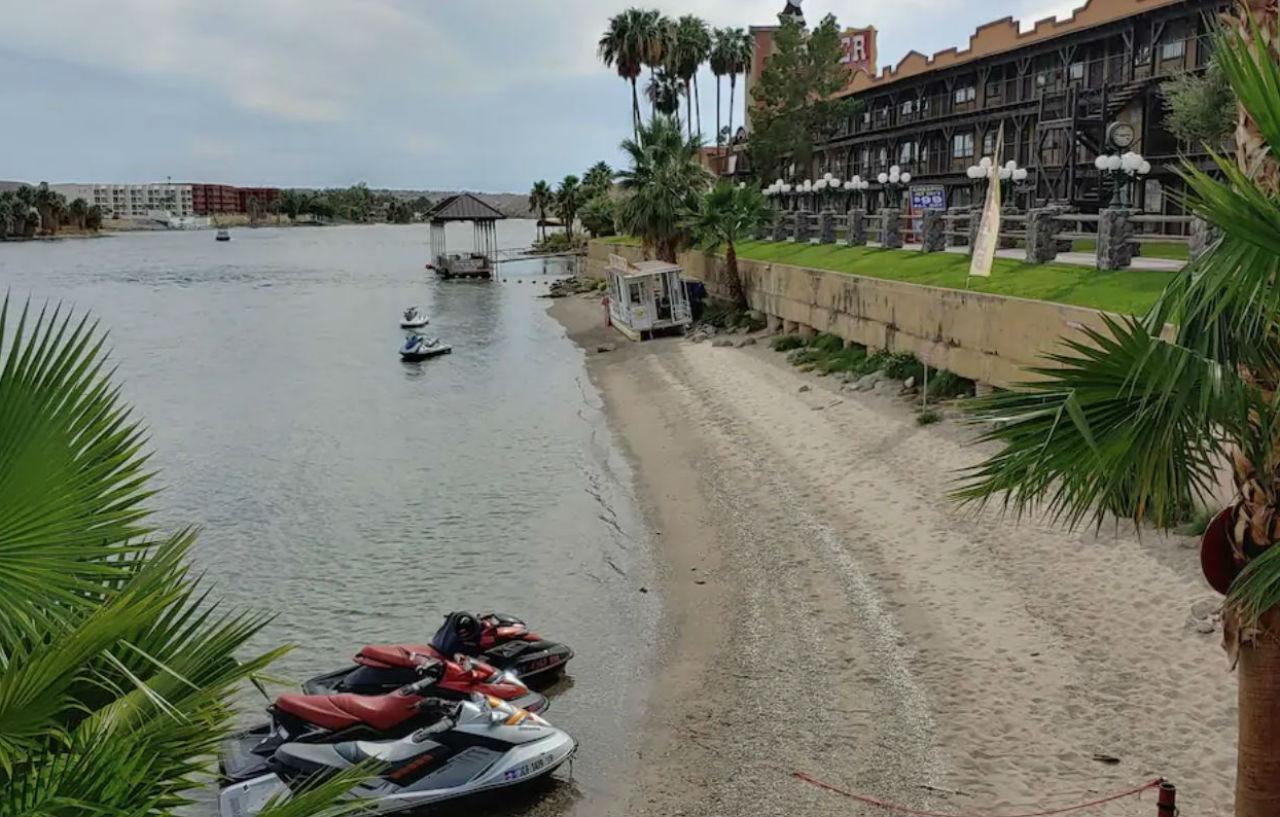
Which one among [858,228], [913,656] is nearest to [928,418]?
[913,656]

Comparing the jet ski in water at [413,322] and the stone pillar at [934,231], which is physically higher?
the stone pillar at [934,231]

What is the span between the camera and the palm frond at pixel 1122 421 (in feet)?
14.4

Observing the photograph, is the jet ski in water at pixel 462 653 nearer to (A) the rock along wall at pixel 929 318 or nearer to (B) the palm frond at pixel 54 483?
(A) the rock along wall at pixel 929 318

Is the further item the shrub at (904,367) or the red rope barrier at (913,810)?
the shrub at (904,367)

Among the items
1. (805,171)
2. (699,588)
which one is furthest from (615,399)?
(805,171)

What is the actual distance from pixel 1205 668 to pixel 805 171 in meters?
58.7

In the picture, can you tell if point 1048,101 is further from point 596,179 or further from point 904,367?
point 596,179

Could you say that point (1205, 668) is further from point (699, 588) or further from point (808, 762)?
point (699, 588)

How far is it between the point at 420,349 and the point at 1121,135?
85.8 feet

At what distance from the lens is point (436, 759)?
31.8 ft

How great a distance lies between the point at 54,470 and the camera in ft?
10.6

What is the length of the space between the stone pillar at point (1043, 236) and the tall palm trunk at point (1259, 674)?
1916 centimetres

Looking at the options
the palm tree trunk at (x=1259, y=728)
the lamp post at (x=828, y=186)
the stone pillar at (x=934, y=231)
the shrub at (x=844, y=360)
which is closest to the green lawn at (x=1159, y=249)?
the stone pillar at (x=934, y=231)

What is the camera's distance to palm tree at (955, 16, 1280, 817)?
4.34 meters
